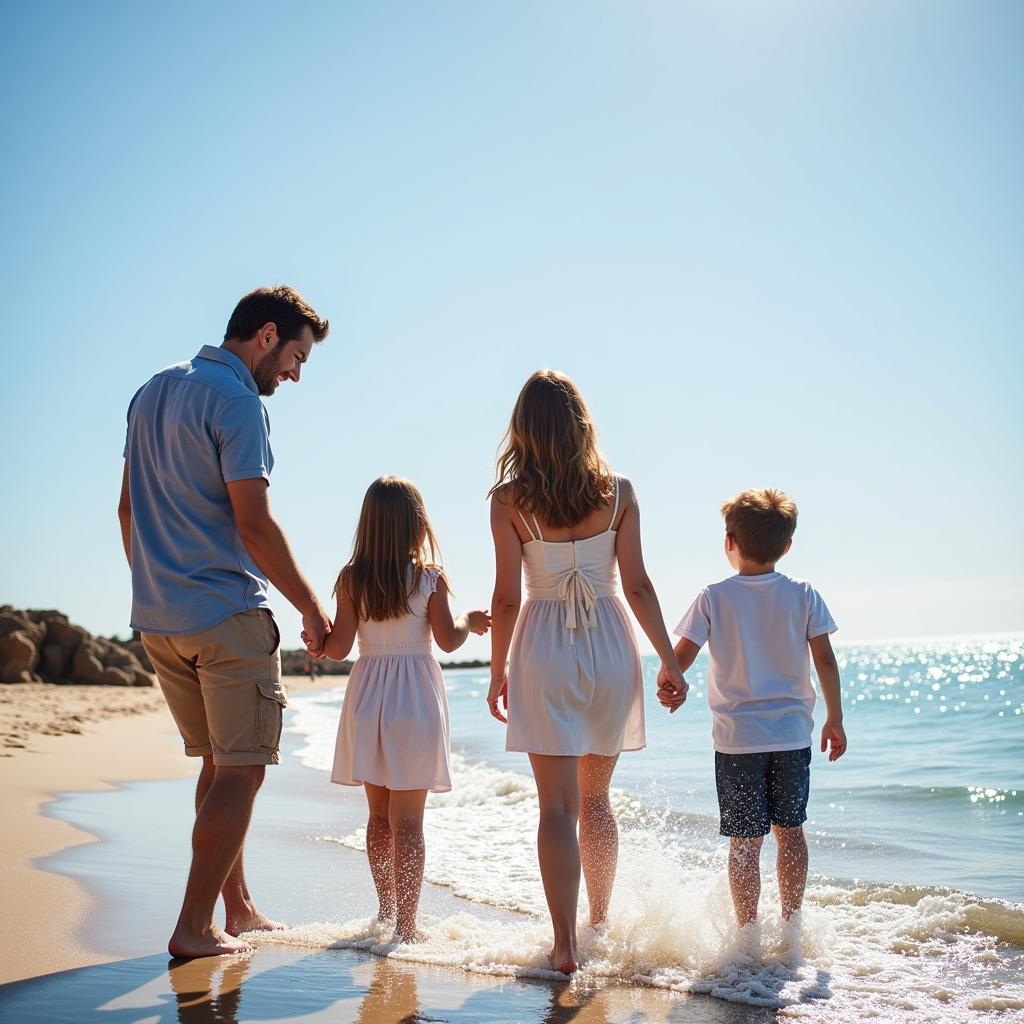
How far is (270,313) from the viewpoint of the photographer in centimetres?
409

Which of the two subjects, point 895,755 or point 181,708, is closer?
point 181,708

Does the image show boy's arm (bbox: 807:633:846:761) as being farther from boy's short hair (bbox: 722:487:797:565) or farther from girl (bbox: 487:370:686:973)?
girl (bbox: 487:370:686:973)

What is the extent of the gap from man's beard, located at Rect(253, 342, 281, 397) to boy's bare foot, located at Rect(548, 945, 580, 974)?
238cm

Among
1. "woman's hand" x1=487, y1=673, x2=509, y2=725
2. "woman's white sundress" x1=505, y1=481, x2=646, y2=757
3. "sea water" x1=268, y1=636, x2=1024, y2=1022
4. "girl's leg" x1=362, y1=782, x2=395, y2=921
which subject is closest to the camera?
"sea water" x1=268, y1=636, x2=1024, y2=1022

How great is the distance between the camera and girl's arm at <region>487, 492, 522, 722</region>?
13.6 feet

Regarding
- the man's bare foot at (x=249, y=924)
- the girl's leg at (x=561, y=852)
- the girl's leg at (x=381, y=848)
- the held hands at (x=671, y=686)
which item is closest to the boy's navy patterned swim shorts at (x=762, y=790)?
the held hands at (x=671, y=686)

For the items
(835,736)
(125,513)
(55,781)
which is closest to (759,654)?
(835,736)

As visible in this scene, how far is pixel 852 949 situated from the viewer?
4.57 metres

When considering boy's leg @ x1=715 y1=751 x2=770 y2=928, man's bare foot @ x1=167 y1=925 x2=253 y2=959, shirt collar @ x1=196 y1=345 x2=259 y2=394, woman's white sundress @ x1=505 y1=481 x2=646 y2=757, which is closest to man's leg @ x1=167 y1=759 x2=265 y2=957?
man's bare foot @ x1=167 y1=925 x2=253 y2=959

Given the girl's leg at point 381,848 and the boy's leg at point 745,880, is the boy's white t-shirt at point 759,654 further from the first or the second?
the girl's leg at point 381,848

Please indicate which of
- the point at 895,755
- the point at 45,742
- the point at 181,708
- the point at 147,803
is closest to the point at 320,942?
the point at 181,708

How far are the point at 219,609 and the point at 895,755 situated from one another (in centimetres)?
1246

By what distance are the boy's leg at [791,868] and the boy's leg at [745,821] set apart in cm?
11

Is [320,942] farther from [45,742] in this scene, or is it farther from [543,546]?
[45,742]
